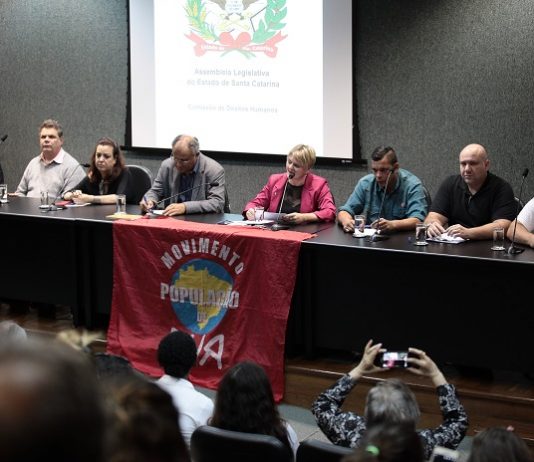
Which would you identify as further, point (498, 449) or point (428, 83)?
point (428, 83)

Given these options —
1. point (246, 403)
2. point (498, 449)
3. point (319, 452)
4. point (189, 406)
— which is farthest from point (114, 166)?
point (498, 449)

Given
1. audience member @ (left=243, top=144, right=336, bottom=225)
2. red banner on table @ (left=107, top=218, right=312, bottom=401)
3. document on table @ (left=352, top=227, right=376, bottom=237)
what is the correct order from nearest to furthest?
red banner on table @ (left=107, top=218, right=312, bottom=401)
document on table @ (left=352, top=227, right=376, bottom=237)
audience member @ (left=243, top=144, right=336, bottom=225)

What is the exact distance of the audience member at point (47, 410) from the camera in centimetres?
54

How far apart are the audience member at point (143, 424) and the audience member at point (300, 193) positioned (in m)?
3.26

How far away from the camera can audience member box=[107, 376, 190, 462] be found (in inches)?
34.5

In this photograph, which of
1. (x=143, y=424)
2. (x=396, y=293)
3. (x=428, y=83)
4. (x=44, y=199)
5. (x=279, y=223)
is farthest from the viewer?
(x=428, y=83)

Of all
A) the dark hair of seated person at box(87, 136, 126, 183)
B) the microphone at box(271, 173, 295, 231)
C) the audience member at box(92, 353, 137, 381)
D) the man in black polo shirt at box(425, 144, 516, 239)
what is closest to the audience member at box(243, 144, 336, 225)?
the microphone at box(271, 173, 295, 231)

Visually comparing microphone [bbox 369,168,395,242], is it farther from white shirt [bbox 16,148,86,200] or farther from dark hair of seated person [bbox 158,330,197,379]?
white shirt [bbox 16,148,86,200]

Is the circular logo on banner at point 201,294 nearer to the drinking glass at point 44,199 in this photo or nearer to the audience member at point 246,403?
the drinking glass at point 44,199

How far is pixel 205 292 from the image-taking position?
13.7 feet

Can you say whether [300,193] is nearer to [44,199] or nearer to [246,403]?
[44,199]

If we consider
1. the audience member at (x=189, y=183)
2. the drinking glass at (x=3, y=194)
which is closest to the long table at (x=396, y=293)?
the audience member at (x=189, y=183)

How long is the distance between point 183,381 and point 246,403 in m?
0.51

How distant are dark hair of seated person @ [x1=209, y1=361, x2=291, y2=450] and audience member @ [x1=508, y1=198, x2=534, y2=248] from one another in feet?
6.27
